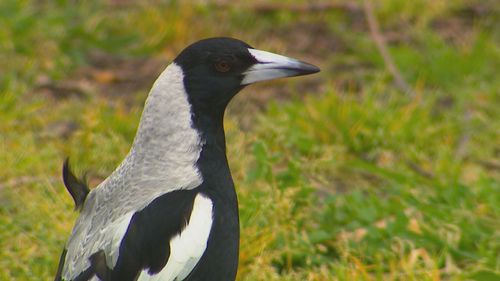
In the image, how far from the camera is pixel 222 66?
3.56 m

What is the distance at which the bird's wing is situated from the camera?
10.6ft

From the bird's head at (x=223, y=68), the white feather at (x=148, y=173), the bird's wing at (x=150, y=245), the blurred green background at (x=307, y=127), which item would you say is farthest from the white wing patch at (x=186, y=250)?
the blurred green background at (x=307, y=127)

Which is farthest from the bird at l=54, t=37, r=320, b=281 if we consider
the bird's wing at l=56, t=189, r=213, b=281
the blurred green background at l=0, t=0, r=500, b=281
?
the blurred green background at l=0, t=0, r=500, b=281

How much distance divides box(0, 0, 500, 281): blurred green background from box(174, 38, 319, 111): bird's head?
0.77 m

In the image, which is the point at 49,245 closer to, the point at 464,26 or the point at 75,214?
the point at 75,214

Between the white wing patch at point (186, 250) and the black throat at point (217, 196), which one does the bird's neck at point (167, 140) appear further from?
the white wing patch at point (186, 250)

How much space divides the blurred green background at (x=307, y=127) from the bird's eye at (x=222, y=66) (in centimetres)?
81

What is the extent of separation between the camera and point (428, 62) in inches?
260

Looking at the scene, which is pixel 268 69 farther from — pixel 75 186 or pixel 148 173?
pixel 75 186

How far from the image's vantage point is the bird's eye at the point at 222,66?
11.6 feet

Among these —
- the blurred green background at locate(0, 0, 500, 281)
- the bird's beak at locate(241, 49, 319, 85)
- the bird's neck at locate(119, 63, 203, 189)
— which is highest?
the bird's beak at locate(241, 49, 319, 85)

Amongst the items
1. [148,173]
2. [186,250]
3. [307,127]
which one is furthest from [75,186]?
[307,127]

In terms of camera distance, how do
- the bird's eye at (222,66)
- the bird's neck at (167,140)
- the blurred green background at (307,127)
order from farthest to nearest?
the blurred green background at (307,127) < the bird's eye at (222,66) < the bird's neck at (167,140)

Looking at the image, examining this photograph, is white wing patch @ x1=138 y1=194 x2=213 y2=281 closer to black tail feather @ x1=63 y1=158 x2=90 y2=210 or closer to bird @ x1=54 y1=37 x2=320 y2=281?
bird @ x1=54 y1=37 x2=320 y2=281
